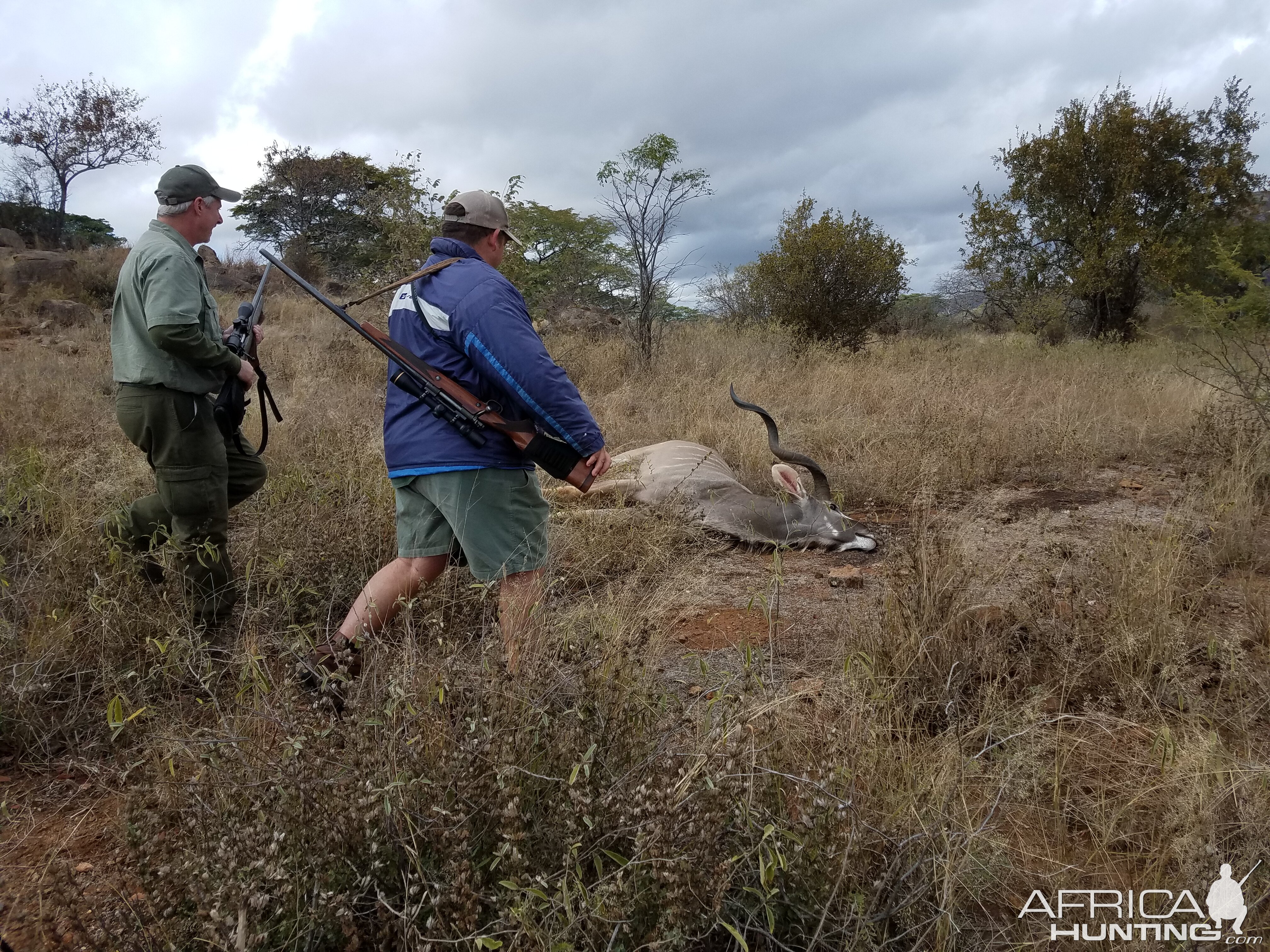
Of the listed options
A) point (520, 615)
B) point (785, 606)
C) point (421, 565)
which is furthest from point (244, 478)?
point (785, 606)

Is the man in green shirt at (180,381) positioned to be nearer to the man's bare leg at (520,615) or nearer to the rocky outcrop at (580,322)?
the man's bare leg at (520,615)

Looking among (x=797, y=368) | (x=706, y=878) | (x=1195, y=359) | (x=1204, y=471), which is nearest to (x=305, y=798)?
(x=706, y=878)

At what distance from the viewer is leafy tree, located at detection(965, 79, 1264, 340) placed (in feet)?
44.2

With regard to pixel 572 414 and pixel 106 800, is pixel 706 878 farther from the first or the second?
pixel 106 800

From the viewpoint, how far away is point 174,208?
10.6 feet

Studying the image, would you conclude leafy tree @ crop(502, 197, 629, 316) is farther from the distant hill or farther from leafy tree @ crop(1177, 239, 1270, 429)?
the distant hill

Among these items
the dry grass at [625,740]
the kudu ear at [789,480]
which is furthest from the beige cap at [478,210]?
the kudu ear at [789,480]

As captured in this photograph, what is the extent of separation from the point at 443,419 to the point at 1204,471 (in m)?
5.61

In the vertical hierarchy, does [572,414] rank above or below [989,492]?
above

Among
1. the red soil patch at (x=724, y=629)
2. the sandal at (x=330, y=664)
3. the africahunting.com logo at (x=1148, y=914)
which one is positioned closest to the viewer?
the africahunting.com logo at (x=1148, y=914)

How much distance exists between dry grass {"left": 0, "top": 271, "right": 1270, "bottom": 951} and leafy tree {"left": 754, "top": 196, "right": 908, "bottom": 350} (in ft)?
29.0

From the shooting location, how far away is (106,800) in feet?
7.84

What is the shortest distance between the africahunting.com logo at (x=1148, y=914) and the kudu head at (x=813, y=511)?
9.88 feet

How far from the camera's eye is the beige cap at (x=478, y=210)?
2863mm
